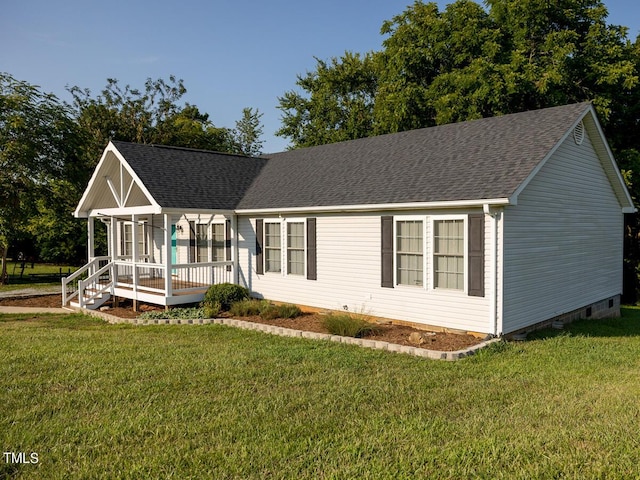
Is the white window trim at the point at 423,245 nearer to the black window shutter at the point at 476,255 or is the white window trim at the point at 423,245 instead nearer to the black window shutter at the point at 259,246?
the black window shutter at the point at 476,255

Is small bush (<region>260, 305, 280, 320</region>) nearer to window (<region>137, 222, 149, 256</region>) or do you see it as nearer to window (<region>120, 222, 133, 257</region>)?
window (<region>137, 222, 149, 256</region>)

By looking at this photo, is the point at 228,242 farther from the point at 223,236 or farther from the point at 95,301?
the point at 95,301

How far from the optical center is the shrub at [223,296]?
45.0 ft

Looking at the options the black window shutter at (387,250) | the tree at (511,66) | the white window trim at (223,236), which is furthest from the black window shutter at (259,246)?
the tree at (511,66)

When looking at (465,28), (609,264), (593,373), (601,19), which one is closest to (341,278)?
(593,373)

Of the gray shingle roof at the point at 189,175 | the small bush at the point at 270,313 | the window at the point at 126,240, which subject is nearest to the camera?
the small bush at the point at 270,313

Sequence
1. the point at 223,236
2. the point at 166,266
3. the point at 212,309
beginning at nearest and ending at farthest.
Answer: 1. the point at 212,309
2. the point at 166,266
3. the point at 223,236

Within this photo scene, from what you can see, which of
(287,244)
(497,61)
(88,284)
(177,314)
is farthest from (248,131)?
(177,314)

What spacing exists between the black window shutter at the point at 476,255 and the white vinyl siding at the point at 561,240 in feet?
1.60

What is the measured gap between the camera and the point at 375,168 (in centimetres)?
1363

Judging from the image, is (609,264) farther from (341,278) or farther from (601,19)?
(601,19)

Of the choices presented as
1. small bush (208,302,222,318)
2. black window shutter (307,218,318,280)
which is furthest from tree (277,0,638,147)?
small bush (208,302,222,318)

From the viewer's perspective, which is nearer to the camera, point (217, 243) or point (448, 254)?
point (448, 254)

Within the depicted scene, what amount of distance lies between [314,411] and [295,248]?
26.9ft
